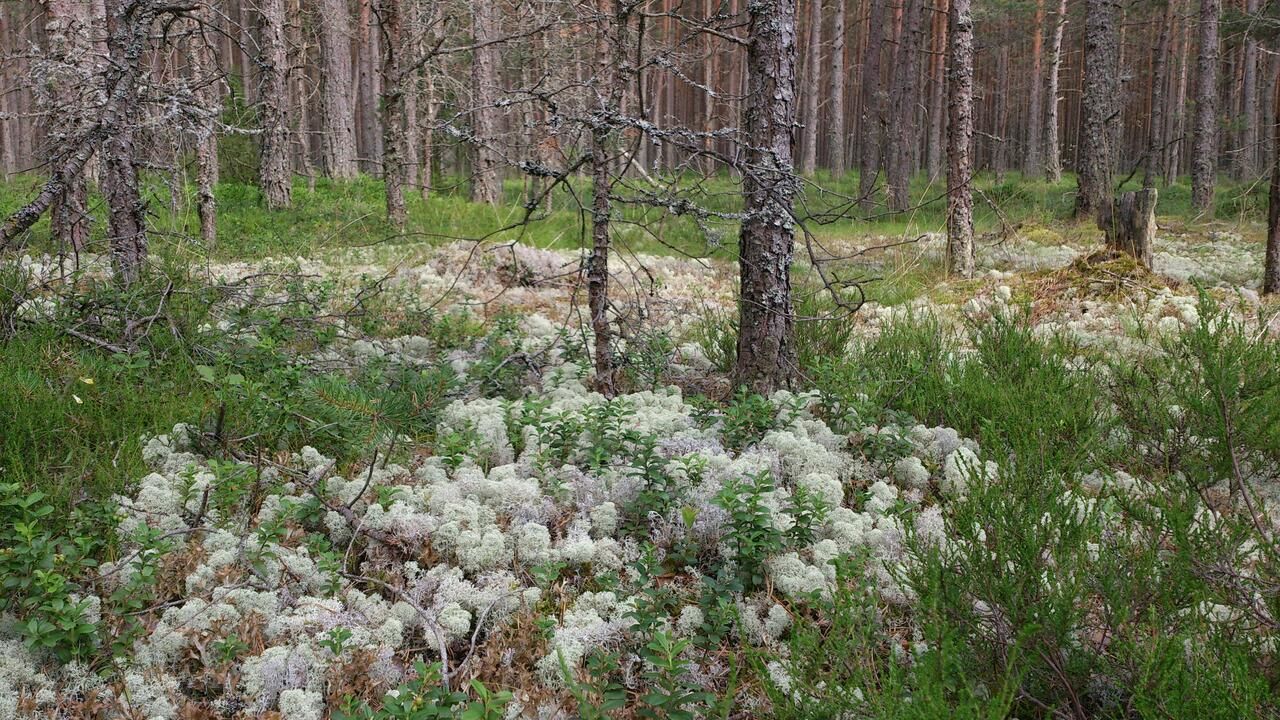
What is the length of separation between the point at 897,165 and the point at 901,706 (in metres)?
16.8

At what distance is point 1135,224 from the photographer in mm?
7746

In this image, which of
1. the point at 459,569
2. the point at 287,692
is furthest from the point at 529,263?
the point at 287,692

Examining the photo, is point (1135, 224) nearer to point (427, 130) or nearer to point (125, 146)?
point (427, 130)

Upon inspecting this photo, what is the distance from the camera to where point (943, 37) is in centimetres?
2528

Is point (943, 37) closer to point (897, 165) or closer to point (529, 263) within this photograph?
point (897, 165)

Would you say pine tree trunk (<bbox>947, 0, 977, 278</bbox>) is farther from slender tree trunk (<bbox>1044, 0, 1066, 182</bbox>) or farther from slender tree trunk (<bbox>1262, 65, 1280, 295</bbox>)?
slender tree trunk (<bbox>1044, 0, 1066, 182</bbox>)

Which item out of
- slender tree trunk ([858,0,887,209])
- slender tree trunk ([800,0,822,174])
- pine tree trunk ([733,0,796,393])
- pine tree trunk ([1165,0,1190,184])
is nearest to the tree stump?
pine tree trunk ([733,0,796,393])

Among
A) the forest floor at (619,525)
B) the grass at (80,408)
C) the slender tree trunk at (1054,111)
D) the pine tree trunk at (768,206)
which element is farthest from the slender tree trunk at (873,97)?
the grass at (80,408)

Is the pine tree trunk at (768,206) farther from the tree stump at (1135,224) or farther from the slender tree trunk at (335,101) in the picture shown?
the slender tree trunk at (335,101)

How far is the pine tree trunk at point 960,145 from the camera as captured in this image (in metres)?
9.04

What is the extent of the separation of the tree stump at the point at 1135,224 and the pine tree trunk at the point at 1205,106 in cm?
878

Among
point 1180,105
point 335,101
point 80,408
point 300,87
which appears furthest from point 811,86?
point 80,408

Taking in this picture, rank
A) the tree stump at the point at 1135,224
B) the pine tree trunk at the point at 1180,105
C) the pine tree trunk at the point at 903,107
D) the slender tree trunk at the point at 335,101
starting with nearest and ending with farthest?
the tree stump at the point at 1135,224 → the pine tree trunk at the point at 903,107 → the slender tree trunk at the point at 335,101 → the pine tree trunk at the point at 1180,105

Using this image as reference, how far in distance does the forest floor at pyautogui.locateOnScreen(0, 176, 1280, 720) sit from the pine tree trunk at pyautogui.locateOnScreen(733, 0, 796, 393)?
255 mm
